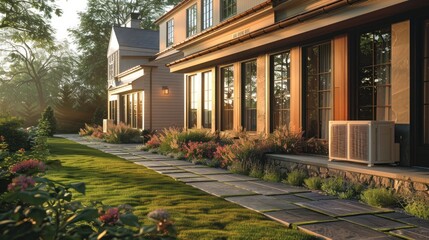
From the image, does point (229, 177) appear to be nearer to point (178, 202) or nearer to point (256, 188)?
point (256, 188)

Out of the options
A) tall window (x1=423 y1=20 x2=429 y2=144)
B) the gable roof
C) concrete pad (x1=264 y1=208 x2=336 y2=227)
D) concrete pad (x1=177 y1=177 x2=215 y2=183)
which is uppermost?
the gable roof

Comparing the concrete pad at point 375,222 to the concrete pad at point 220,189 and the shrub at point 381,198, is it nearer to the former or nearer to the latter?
the shrub at point 381,198

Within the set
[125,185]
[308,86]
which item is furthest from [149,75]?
[125,185]

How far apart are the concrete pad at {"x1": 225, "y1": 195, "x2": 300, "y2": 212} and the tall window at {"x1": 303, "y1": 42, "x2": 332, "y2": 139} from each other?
10.5ft

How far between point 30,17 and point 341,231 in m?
26.3

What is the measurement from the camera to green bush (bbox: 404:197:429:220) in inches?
182

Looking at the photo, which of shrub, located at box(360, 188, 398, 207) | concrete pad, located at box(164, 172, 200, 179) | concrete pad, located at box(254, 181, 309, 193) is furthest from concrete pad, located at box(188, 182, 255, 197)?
shrub, located at box(360, 188, 398, 207)

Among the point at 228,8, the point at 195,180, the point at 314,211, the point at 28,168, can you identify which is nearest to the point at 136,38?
the point at 228,8

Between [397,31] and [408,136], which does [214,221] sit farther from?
[397,31]

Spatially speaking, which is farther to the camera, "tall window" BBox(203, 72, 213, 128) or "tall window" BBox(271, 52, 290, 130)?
"tall window" BBox(203, 72, 213, 128)

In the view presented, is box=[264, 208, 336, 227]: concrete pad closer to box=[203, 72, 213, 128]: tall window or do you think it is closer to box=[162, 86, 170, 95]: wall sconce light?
box=[203, 72, 213, 128]: tall window

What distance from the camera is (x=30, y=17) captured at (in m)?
25.6

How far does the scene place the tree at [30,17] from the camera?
2420 cm

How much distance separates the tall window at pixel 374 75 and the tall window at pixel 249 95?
12.8 feet
